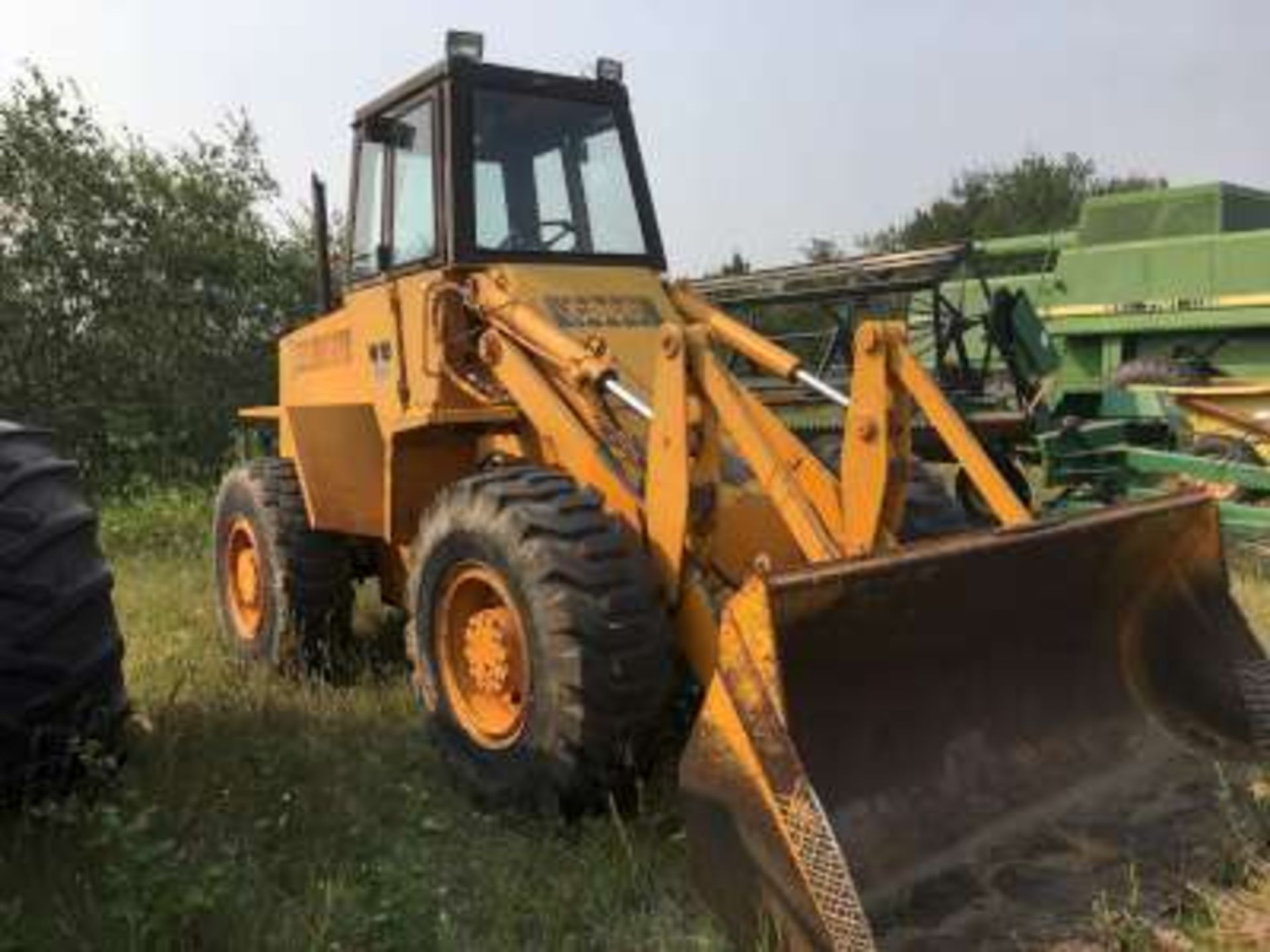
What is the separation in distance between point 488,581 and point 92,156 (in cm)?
1141

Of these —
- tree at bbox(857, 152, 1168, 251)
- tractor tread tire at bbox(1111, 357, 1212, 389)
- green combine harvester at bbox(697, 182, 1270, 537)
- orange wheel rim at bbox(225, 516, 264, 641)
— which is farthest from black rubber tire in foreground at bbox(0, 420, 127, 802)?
tree at bbox(857, 152, 1168, 251)

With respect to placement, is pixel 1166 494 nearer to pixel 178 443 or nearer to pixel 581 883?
pixel 581 883

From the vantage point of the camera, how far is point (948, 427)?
4.57 m

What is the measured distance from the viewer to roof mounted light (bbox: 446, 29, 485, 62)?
5.67m

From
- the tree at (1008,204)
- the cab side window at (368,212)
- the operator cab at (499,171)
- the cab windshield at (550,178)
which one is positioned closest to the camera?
the operator cab at (499,171)

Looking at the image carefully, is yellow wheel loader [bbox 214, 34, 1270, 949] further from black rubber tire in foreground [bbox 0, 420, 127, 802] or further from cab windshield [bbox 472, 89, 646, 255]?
black rubber tire in foreground [bbox 0, 420, 127, 802]

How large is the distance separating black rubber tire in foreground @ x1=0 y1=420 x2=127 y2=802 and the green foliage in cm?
1045

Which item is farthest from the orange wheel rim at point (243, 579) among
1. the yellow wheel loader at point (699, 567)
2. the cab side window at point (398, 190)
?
the cab side window at point (398, 190)

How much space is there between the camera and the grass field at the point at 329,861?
344 centimetres

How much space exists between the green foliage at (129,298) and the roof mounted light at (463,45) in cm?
904

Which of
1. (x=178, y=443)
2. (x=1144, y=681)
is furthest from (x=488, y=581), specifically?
(x=178, y=443)

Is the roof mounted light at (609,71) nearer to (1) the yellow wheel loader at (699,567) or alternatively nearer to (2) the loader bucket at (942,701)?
(1) the yellow wheel loader at (699,567)

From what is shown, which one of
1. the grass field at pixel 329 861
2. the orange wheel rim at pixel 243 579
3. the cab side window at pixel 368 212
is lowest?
the grass field at pixel 329 861

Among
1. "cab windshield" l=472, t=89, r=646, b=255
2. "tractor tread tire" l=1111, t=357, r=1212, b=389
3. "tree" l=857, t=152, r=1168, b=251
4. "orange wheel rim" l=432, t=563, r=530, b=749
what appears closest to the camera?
"orange wheel rim" l=432, t=563, r=530, b=749
